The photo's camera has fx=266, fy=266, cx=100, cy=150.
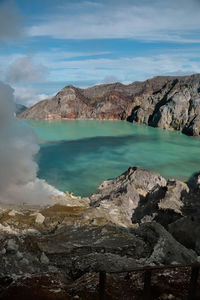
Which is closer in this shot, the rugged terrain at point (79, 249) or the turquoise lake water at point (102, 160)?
the rugged terrain at point (79, 249)

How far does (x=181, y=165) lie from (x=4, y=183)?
132 ft

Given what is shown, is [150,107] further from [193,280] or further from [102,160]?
[193,280]

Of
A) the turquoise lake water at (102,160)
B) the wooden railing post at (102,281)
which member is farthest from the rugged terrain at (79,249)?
the turquoise lake water at (102,160)

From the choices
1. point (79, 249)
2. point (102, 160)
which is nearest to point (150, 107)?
point (102, 160)

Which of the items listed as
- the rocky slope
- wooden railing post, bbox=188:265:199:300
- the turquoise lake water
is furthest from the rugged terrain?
the rocky slope

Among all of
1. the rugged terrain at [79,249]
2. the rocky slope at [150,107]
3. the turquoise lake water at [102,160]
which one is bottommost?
the turquoise lake water at [102,160]

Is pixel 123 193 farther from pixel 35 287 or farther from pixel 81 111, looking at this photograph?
pixel 81 111

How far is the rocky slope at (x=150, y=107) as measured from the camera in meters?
141

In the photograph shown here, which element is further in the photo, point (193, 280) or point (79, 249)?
point (79, 249)

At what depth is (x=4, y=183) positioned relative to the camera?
3859 cm

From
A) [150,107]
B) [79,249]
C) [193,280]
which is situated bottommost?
[79,249]

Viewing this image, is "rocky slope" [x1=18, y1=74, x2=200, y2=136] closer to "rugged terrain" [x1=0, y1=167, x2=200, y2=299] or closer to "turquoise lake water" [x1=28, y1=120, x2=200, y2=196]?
"turquoise lake water" [x1=28, y1=120, x2=200, y2=196]

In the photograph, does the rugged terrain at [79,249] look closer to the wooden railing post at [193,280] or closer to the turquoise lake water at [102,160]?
the wooden railing post at [193,280]

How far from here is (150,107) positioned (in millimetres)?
169750
